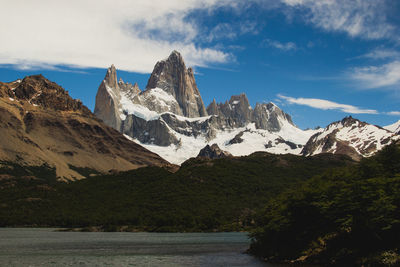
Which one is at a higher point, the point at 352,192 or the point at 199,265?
the point at 352,192

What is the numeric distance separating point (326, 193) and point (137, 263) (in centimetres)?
3812

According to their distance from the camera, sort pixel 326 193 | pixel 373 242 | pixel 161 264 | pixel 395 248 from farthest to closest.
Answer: pixel 161 264 → pixel 326 193 → pixel 373 242 → pixel 395 248

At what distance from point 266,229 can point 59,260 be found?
42.7 meters

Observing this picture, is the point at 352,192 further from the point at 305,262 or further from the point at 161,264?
the point at 161,264

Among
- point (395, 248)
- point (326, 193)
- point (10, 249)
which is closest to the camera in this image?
point (395, 248)

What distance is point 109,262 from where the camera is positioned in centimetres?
9638

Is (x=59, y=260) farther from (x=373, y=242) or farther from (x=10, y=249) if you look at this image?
(x=373, y=242)

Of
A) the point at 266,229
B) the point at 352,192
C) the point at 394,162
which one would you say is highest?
the point at 394,162

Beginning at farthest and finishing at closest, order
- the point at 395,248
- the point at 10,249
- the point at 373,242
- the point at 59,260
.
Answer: the point at 10,249 < the point at 59,260 < the point at 373,242 < the point at 395,248

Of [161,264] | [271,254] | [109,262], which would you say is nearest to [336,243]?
[271,254]

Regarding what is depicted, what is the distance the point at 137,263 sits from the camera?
94562 millimetres

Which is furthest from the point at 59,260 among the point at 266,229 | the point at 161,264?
the point at 266,229

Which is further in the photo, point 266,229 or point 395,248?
point 266,229

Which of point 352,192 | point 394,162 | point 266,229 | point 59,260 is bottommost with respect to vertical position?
point 59,260
